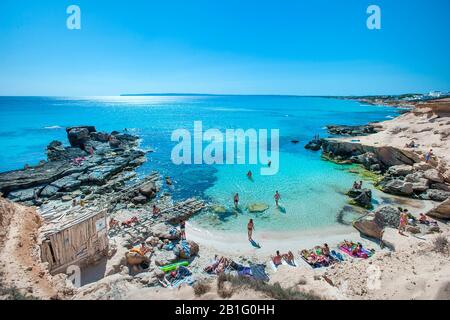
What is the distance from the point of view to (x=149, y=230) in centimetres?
1445

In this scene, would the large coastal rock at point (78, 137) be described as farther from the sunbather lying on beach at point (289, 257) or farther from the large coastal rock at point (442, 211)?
the large coastal rock at point (442, 211)

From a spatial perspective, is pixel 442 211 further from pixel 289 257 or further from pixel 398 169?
pixel 289 257

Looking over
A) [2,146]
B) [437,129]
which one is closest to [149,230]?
[437,129]

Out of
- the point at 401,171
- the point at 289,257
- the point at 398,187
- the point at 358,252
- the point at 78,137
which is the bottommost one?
the point at 289,257

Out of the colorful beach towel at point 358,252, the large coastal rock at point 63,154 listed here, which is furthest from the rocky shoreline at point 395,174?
the large coastal rock at point 63,154

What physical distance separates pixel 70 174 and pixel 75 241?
17764 mm

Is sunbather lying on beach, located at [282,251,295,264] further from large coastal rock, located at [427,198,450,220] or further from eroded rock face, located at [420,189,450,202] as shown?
eroded rock face, located at [420,189,450,202]

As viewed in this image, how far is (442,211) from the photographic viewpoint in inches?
603

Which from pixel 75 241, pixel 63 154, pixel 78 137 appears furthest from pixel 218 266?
pixel 78 137

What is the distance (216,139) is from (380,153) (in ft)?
95.9

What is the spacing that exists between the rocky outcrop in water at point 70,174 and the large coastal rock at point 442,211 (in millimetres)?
24918

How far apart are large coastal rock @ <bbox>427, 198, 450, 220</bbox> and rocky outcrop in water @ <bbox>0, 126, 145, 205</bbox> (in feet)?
81.8

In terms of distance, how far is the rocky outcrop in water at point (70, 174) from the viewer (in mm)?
20984
